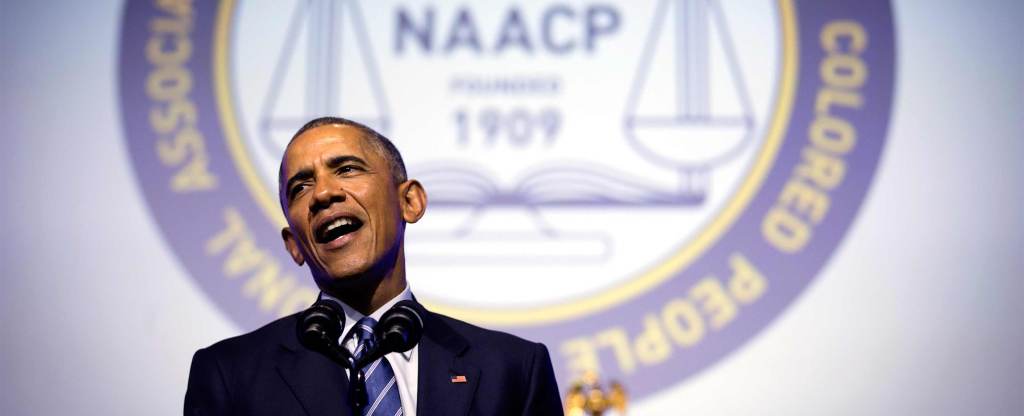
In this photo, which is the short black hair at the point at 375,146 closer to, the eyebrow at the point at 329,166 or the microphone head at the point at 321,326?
the eyebrow at the point at 329,166

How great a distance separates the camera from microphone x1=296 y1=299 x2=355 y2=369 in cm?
139

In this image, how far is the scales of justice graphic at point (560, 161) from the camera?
2.85 meters

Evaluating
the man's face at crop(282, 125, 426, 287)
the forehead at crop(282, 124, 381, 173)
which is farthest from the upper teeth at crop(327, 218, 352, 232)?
the forehead at crop(282, 124, 381, 173)

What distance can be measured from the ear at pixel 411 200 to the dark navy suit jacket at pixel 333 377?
0.16m

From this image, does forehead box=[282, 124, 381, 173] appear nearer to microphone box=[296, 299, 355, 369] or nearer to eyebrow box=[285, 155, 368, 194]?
eyebrow box=[285, 155, 368, 194]

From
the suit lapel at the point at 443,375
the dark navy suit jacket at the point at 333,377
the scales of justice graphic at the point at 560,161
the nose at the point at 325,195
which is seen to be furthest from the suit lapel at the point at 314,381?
the scales of justice graphic at the point at 560,161

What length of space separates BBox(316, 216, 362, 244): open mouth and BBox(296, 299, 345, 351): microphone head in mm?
102

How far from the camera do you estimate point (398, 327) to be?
1423 millimetres

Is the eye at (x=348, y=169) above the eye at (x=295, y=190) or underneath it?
above

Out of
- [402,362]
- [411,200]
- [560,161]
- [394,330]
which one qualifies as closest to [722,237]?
[560,161]

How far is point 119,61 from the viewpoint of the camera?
3.06m

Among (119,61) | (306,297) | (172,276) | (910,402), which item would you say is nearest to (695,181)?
(910,402)

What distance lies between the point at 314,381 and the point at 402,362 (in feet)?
0.43

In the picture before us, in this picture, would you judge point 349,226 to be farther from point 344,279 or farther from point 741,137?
point 741,137
